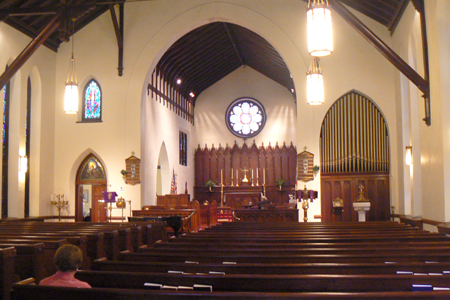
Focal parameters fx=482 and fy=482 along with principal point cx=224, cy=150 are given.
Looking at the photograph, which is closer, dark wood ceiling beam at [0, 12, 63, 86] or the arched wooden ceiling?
dark wood ceiling beam at [0, 12, 63, 86]

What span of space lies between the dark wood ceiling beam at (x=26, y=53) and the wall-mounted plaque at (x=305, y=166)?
7517mm

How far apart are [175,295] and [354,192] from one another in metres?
12.3

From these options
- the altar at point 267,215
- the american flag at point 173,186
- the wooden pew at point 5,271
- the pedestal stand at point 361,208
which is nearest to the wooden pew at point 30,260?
the wooden pew at point 5,271

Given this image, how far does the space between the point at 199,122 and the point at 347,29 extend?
10863 millimetres

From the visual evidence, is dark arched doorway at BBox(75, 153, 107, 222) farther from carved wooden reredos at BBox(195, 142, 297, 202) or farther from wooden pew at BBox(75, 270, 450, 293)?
wooden pew at BBox(75, 270, 450, 293)

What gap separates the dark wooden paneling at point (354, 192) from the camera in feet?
45.5

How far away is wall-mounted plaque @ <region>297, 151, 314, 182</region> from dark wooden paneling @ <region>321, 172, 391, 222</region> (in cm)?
56

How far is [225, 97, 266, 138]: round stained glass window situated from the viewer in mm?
23328

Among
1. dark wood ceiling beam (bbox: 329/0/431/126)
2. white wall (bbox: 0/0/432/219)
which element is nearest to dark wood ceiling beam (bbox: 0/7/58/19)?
white wall (bbox: 0/0/432/219)

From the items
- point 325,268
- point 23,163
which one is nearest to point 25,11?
point 23,163

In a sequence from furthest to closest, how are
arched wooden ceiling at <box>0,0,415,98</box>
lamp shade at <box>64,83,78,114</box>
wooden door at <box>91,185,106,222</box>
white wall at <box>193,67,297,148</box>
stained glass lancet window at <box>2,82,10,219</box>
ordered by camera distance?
1. white wall at <box>193,67,297,148</box>
2. wooden door at <box>91,185,106,222</box>
3. stained glass lancet window at <box>2,82,10,219</box>
4. arched wooden ceiling at <box>0,0,415,98</box>
5. lamp shade at <box>64,83,78,114</box>

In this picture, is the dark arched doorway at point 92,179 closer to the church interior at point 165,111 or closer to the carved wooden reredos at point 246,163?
the church interior at point 165,111

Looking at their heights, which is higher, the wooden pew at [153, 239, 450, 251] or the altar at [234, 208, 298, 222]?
the wooden pew at [153, 239, 450, 251]

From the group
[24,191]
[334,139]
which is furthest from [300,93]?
[24,191]
